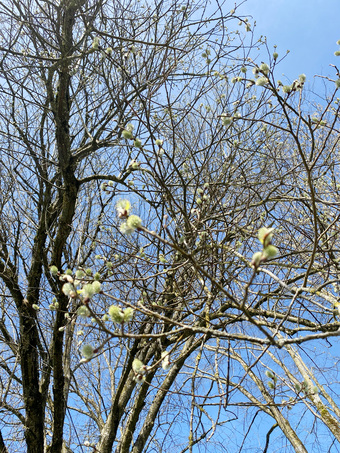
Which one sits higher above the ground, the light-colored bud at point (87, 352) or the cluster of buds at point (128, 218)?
the cluster of buds at point (128, 218)

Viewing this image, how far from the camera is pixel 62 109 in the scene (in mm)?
3457

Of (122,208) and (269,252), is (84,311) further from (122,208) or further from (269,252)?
(269,252)

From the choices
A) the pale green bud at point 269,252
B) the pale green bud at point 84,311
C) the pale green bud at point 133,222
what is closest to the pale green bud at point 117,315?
the pale green bud at point 84,311

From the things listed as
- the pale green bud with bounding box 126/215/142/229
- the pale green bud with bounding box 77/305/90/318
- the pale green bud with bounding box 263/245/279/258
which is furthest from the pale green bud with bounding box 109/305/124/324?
the pale green bud with bounding box 263/245/279/258

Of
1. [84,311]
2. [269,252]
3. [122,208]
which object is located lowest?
[269,252]

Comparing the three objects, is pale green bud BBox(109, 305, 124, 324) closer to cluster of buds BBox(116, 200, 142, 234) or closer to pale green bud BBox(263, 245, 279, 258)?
cluster of buds BBox(116, 200, 142, 234)

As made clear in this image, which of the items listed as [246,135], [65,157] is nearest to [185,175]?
[246,135]

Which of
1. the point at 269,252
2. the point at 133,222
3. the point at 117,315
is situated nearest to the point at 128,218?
the point at 133,222

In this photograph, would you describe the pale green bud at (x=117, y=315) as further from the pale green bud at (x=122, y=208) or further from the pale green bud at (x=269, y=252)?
the pale green bud at (x=269, y=252)

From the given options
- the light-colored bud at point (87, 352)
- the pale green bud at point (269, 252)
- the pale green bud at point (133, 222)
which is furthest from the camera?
the light-colored bud at point (87, 352)

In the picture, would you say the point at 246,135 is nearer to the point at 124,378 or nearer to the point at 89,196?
the point at 89,196

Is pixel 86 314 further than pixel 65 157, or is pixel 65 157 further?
pixel 65 157

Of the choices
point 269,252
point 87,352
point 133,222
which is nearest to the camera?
point 269,252

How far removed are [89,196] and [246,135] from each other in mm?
2329
